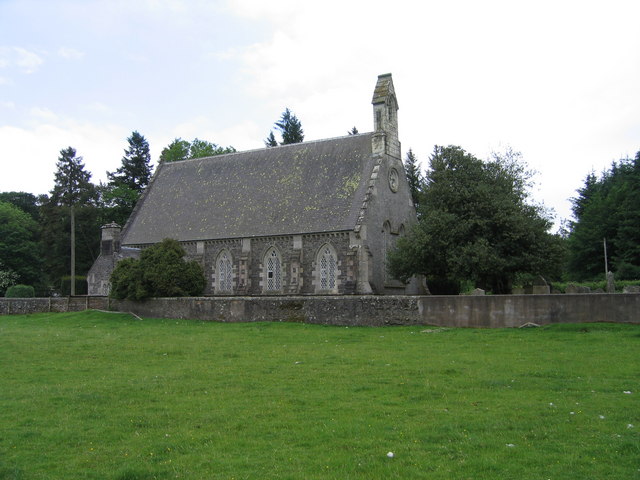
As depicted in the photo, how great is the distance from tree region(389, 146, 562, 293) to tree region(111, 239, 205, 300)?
12.7 m

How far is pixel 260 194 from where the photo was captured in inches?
1805

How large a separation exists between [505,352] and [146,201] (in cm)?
4041

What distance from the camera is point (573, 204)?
8406 cm

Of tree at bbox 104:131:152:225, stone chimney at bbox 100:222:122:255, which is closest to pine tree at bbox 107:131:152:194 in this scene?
tree at bbox 104:131:152:225

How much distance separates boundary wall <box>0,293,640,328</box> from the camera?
22.0 m

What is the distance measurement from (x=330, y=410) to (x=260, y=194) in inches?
1410

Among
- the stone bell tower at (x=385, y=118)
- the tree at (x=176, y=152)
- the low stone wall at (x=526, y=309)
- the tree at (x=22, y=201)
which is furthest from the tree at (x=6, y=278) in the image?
the low stone wall at (x=526, y=309)

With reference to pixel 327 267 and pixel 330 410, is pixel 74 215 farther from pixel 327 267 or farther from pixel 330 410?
pixel 330 410

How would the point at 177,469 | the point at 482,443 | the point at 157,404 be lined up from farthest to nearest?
the point at 157,404, the point at 482,443, the point at 177,469

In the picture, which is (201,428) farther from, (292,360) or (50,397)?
(292,360)

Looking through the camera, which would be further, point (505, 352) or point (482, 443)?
point (505, 352)

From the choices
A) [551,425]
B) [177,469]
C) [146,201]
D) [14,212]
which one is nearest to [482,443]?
[551,425]

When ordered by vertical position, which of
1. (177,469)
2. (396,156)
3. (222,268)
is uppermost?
(396,156)

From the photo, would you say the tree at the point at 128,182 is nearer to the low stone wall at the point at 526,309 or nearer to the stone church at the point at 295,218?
the stone church at the point at 295,218
